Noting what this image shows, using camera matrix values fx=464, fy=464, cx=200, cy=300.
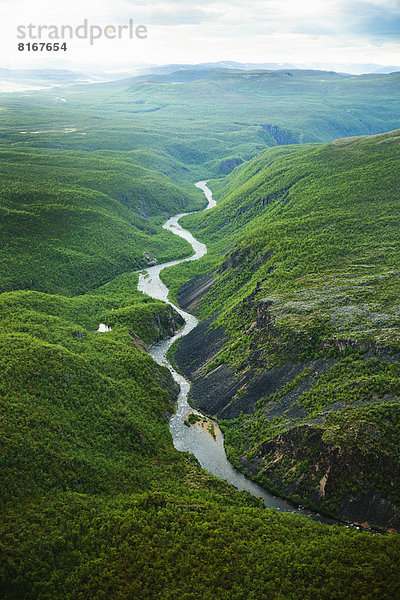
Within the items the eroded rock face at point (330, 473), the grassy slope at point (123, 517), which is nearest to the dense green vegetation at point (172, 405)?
the grassy slope at point (123, 517)

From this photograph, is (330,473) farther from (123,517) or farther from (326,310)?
(326,310)

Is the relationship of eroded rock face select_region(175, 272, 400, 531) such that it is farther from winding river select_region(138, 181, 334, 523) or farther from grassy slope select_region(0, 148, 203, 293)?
grassy slope select_region(0, 148, 203, 293)

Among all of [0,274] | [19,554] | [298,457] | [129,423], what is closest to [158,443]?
[129,423]

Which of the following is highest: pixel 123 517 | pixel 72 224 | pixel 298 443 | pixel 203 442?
pixel 72 224

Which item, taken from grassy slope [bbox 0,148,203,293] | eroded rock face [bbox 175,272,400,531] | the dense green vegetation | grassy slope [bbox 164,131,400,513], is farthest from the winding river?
grassy slope [bbox 0,148,203,293]

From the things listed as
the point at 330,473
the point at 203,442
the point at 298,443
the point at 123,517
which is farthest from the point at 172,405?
the point at 330,473

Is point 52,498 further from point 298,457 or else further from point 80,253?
point 80,253

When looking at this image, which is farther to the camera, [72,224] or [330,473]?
[72,224]

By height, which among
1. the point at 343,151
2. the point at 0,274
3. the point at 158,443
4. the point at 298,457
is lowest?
the point at 158,443
